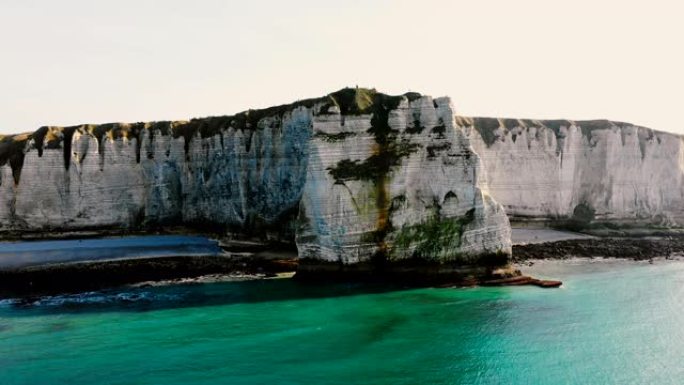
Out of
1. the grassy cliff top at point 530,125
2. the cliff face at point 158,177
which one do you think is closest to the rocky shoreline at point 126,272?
the cliff face at point 158,177

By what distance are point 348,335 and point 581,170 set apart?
3818 centimetres

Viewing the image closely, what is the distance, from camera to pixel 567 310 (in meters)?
26.9

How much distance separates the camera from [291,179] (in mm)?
44812

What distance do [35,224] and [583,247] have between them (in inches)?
1858

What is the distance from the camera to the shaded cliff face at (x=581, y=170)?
5106 cm

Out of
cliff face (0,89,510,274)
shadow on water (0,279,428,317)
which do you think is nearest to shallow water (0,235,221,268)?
cliff face (0,89,510,274)

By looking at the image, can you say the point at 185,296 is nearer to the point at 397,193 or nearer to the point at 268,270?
the point at 268,270

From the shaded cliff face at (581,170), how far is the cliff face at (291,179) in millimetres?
16755

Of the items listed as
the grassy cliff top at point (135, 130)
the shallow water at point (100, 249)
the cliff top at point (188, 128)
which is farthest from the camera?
the cliff top at point (188, 128)

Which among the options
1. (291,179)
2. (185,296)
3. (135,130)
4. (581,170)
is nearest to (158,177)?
(135,130)

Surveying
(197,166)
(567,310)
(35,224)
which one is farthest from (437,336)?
(35,224)

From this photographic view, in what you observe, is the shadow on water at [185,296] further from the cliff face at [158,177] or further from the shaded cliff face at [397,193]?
the cliff face at [158,177]

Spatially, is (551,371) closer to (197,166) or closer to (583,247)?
(583,247)

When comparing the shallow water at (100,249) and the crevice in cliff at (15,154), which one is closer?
the shallow water at (100,249)
